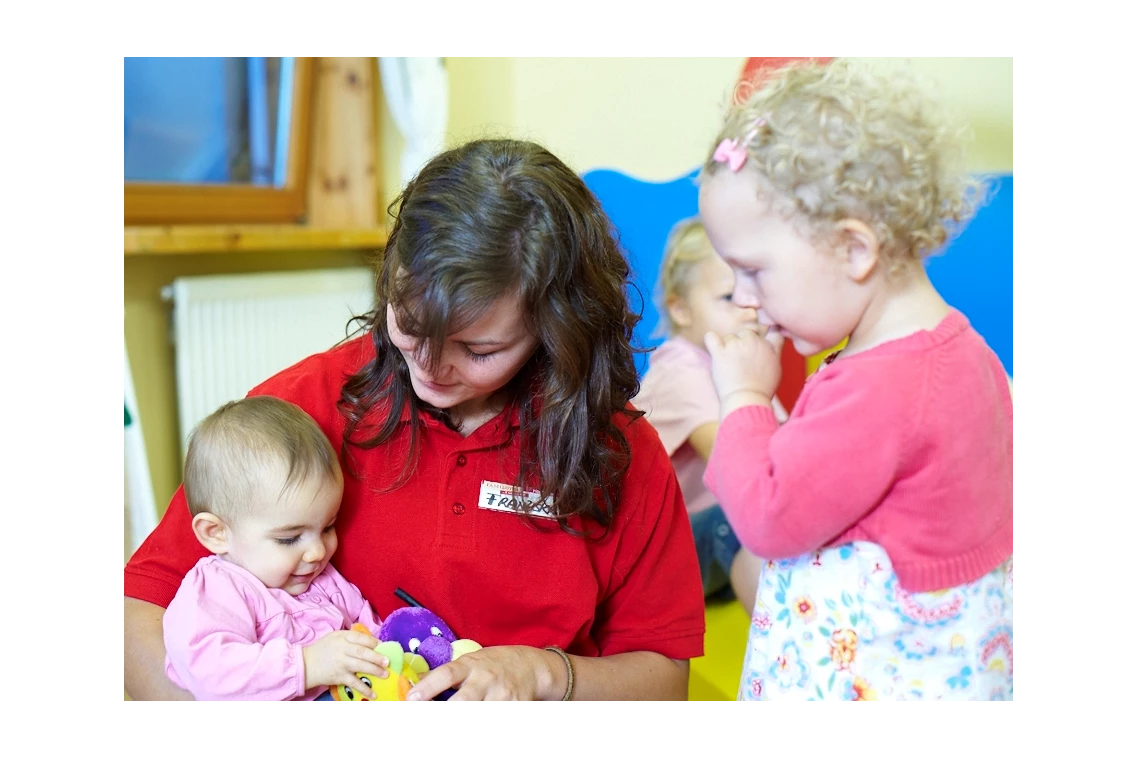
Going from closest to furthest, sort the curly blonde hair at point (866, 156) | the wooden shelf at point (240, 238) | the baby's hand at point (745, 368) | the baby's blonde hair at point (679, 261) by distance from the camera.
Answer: the curly blonde hair at point (866, 156), the baby's hand at point (745, 368), the baby's blonde hair at point (679, 261), the wooden shelf at point (240, 238)

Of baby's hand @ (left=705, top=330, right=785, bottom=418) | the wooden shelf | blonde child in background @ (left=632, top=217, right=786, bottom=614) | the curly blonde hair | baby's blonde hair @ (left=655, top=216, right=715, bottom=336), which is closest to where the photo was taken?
→ the curly blonde hair

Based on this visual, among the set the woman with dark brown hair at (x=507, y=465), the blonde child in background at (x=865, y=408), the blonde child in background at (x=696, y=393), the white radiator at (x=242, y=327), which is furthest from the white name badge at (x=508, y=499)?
the white radiator at (x=242, y=327)

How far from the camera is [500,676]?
3.82 ft

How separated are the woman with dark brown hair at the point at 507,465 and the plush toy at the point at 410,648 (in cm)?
4

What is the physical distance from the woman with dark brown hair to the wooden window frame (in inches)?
70.6

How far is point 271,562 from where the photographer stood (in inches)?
49.2

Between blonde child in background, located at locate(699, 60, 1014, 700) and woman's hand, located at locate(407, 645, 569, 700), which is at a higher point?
blonde child in background, located at locate(699, 60, 1014, 700)

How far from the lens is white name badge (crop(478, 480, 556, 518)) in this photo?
126 centimetres

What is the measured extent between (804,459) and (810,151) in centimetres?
32

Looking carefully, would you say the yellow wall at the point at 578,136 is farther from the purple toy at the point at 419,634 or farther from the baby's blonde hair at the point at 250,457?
the purple toy at the point at 419,634

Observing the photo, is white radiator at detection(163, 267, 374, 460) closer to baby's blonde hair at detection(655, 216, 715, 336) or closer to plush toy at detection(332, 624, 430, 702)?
baby's blonde hair at detection(655, 216, 715, 336)

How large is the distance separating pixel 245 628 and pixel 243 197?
2.31 m

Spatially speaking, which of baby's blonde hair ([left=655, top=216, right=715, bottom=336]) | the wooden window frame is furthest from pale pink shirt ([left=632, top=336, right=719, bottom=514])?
the wooden window frame

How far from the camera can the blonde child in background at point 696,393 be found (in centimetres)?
206
